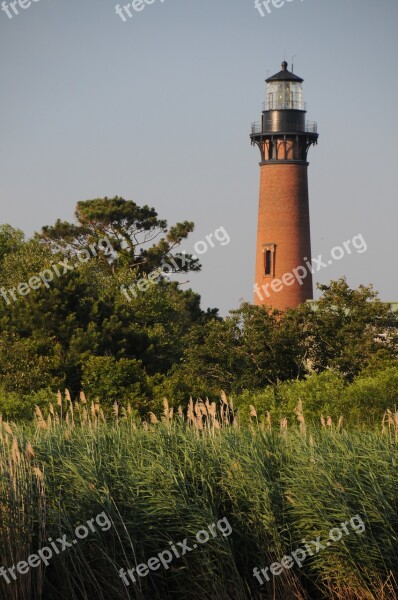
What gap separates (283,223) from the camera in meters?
48.7

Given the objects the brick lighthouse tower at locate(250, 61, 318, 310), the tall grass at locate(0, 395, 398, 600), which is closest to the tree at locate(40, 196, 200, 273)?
the brick lighthouse tower at locate(250, 61, 318, 310)

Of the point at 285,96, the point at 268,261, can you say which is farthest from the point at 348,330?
the point at 285,96

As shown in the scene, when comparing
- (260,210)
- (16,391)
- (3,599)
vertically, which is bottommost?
(3,599)

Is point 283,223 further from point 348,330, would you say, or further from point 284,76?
point 348,330

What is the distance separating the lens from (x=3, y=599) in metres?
11.2

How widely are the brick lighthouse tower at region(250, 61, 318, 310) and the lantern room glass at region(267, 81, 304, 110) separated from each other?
7.02 ft

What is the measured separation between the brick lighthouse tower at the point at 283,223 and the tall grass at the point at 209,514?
35.3 meters

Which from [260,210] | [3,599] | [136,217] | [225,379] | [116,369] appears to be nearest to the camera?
[3,599]

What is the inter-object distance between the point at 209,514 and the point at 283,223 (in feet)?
123

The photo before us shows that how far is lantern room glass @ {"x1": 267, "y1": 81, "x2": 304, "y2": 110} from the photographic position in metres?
52.9

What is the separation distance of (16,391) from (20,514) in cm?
1711

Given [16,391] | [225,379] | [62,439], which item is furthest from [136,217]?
[62,439]

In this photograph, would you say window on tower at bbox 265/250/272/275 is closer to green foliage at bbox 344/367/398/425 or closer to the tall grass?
green foliage at bbox 344/367/398/425

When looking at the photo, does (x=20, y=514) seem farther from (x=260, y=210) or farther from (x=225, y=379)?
(x=260, y=210)
